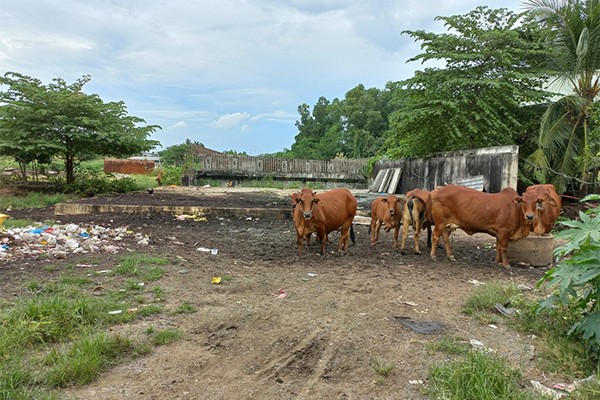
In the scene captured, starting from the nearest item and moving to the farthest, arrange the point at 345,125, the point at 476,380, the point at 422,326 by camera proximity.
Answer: the point at 476,380 → the point at 422,326 → the point at 345,125

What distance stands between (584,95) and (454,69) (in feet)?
12.8

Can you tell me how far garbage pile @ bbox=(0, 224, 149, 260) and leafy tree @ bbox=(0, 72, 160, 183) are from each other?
6.48 metres

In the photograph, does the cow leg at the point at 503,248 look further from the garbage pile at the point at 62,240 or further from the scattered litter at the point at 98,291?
the garbage pile at the point at 62,240

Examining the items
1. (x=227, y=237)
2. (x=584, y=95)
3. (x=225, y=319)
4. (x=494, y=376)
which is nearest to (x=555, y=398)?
(x=494, y=376)

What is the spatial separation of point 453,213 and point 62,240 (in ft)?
19.4

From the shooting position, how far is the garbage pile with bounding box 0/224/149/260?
5684mm

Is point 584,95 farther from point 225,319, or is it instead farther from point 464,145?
point 225,319

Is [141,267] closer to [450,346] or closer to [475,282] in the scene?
[450,346]

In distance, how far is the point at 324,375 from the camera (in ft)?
9.25

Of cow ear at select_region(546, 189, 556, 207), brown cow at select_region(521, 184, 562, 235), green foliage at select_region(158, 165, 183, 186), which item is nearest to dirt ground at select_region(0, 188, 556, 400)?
brown cow at select_region(521, 184, 562, 235)

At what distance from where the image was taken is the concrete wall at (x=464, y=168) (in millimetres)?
10163

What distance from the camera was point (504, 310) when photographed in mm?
3896

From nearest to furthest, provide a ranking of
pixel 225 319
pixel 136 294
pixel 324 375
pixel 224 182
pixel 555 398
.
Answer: pixel 555 398
pixel 324 375
pixel 225 319
pixel 136 294
pixel 224 182

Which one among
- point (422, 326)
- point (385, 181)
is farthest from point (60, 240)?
point (385, 181)
